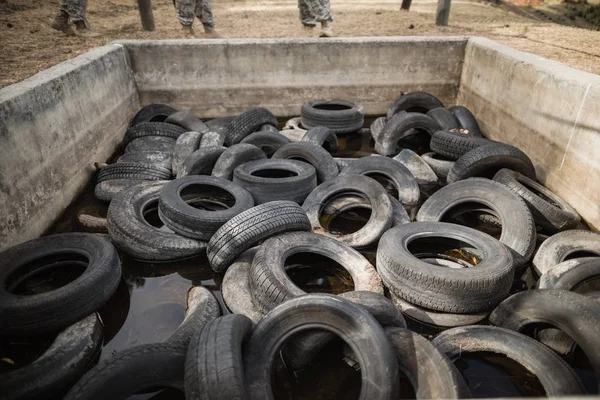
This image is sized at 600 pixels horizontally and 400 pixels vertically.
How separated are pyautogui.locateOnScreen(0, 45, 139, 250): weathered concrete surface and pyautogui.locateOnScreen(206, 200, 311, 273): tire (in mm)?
1885

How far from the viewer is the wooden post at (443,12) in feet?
31.2

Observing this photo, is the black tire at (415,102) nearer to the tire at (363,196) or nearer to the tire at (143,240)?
the tire at (363,196)

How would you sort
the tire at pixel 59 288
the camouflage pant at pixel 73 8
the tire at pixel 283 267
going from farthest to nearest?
the camouflage pant at pixel 73 8
the tire at pixel 283 267
the tire at pixel 59 288

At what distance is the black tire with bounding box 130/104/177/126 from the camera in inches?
247

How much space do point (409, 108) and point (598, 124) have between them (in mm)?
3318

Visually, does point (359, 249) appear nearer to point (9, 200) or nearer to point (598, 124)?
point (598, 124)

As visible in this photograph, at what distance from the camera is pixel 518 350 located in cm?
247

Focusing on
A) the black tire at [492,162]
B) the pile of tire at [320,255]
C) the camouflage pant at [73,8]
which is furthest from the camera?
the camouflage pant at [73,8]

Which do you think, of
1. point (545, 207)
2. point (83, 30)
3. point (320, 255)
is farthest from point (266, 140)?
point (83, 30)

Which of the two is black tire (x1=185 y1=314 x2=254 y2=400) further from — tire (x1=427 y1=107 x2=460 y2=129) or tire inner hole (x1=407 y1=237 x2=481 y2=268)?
tire (x1=427 y1=107 x2=460 y2=129)

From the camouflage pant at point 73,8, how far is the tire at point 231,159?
5.88 metres

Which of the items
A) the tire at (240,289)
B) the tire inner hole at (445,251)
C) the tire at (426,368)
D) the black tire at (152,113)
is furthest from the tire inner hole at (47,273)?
the black tire at (152,113)

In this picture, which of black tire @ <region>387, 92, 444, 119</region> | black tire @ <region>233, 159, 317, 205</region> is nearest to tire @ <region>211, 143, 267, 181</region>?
black tire @ <region>233, 159, 317, 205</region>

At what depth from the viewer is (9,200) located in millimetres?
3428
